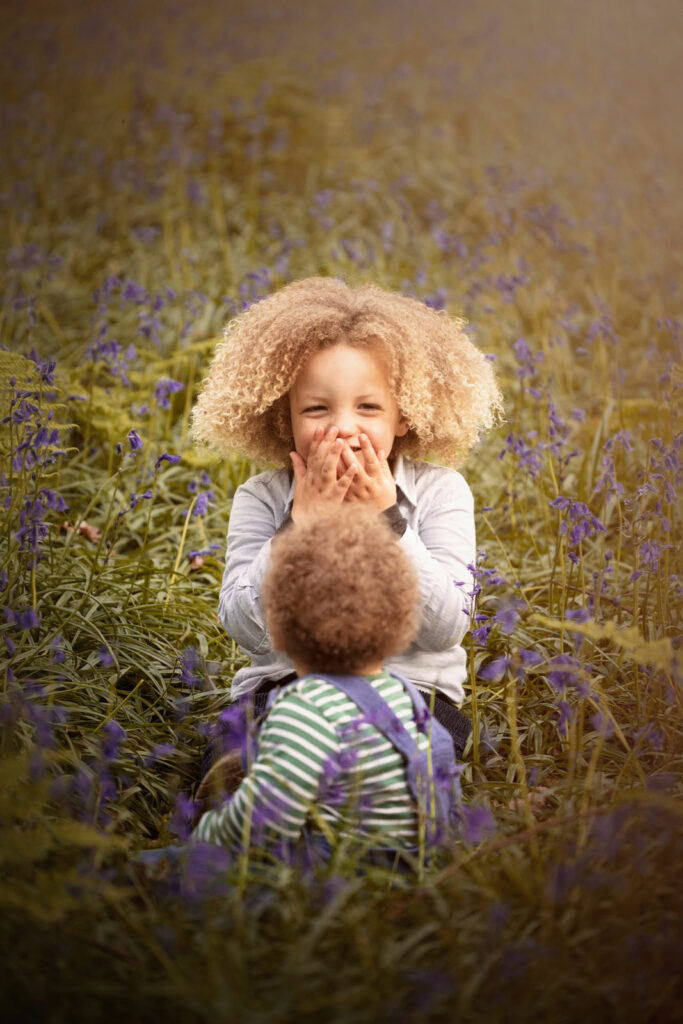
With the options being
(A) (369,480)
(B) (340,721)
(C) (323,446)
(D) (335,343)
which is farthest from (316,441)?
(B) (340,721)

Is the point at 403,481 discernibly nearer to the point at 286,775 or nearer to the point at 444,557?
the point at 444,557

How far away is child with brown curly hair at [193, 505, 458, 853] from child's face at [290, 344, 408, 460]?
A: 0.64 meters

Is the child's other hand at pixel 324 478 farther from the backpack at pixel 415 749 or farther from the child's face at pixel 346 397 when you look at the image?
the backpack at pixel 415 749

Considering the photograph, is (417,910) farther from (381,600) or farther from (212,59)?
(212,59)

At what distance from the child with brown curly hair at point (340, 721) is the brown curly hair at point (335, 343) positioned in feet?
2.67

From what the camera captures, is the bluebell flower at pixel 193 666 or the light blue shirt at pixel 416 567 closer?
the light blue shirt at pixel 416 567

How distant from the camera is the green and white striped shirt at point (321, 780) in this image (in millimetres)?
1889

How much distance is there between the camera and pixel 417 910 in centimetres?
186

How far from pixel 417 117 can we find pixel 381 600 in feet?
25.2

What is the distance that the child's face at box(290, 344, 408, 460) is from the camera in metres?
2.68

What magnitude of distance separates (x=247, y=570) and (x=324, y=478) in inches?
12.8

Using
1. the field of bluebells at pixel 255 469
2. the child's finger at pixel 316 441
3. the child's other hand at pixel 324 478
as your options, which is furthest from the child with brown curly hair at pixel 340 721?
the child's finger at pixel 316 441

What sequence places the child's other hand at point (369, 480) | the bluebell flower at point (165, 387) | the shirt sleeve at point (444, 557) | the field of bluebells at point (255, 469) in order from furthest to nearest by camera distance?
1. the bluebell flower at point (165, 387)
2. the child's other hand at point (369, 480)
3. the shirt sleeve at point (444, 557)
4. the field of bluebells at point (255, 469)

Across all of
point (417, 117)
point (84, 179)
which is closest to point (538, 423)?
point (84, 179)
